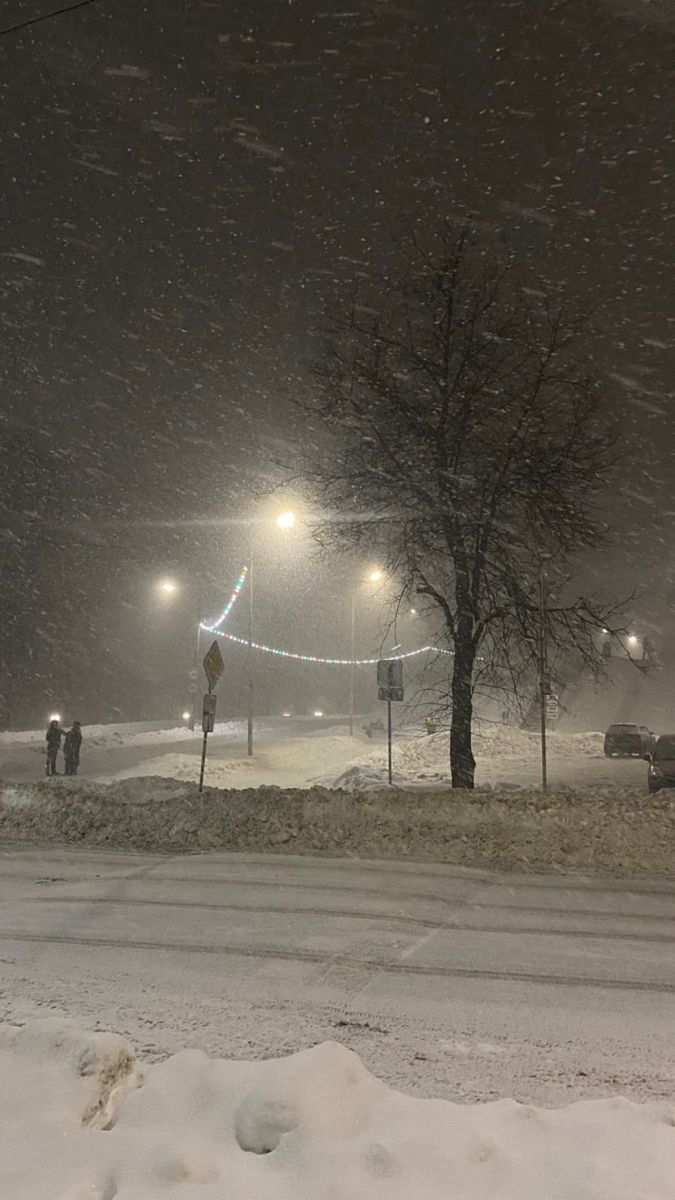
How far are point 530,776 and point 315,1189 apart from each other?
82.6 feet

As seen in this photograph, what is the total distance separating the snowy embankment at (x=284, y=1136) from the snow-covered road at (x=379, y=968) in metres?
0.59

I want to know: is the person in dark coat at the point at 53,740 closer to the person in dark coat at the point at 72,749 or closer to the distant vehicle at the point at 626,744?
the person in dark coat at the point at 72,749

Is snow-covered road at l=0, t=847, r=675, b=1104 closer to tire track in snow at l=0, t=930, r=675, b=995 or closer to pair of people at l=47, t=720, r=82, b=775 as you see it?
tire track in snow at l=0, t=930, r=675, b=995

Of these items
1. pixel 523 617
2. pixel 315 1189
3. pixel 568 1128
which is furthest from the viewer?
pixel 523 617

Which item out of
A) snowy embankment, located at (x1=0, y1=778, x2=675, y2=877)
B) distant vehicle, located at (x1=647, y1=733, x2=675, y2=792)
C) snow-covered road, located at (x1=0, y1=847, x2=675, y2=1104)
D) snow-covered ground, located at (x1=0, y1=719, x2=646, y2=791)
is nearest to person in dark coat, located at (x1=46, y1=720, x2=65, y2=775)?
snow-covered ground, located at (x1=0, y1=719, x2=646, y2=791)

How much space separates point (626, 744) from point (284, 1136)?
36688mm

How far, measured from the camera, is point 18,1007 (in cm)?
556

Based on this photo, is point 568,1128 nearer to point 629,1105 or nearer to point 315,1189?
point 629,1105

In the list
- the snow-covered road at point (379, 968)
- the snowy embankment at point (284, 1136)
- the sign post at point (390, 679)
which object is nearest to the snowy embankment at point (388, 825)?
the snow-covered road at point (379, 968)

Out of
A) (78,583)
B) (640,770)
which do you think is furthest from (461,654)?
(78,583)

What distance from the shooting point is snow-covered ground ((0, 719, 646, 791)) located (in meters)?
25.6

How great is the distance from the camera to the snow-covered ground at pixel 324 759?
25.6 m

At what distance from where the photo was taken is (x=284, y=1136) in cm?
354

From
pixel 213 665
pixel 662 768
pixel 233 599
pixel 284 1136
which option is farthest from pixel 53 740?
pixel 284 1136
